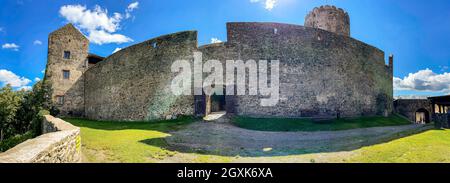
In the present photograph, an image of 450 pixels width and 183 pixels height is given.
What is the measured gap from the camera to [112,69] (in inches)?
954

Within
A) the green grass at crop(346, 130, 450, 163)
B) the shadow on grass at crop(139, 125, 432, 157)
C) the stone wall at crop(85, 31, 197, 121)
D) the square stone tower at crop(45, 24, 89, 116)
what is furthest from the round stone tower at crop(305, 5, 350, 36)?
the square stone tower at crop(45, 24, 89, 116)

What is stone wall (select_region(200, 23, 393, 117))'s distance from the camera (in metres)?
18.4

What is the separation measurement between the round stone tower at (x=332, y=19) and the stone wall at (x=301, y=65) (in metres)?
8.07

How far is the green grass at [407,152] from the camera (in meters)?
7.13

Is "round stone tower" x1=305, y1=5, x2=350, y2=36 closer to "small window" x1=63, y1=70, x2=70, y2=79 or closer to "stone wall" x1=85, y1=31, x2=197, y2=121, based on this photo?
"stone wall" x1=85, y1=31, x2=197, y2=121

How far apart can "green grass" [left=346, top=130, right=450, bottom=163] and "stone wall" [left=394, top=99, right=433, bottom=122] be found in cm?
2435

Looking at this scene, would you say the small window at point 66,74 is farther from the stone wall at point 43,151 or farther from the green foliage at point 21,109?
the stone wall at point 43,151

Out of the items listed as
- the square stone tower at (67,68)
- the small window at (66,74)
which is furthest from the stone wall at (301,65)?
the small window at (66,74)
